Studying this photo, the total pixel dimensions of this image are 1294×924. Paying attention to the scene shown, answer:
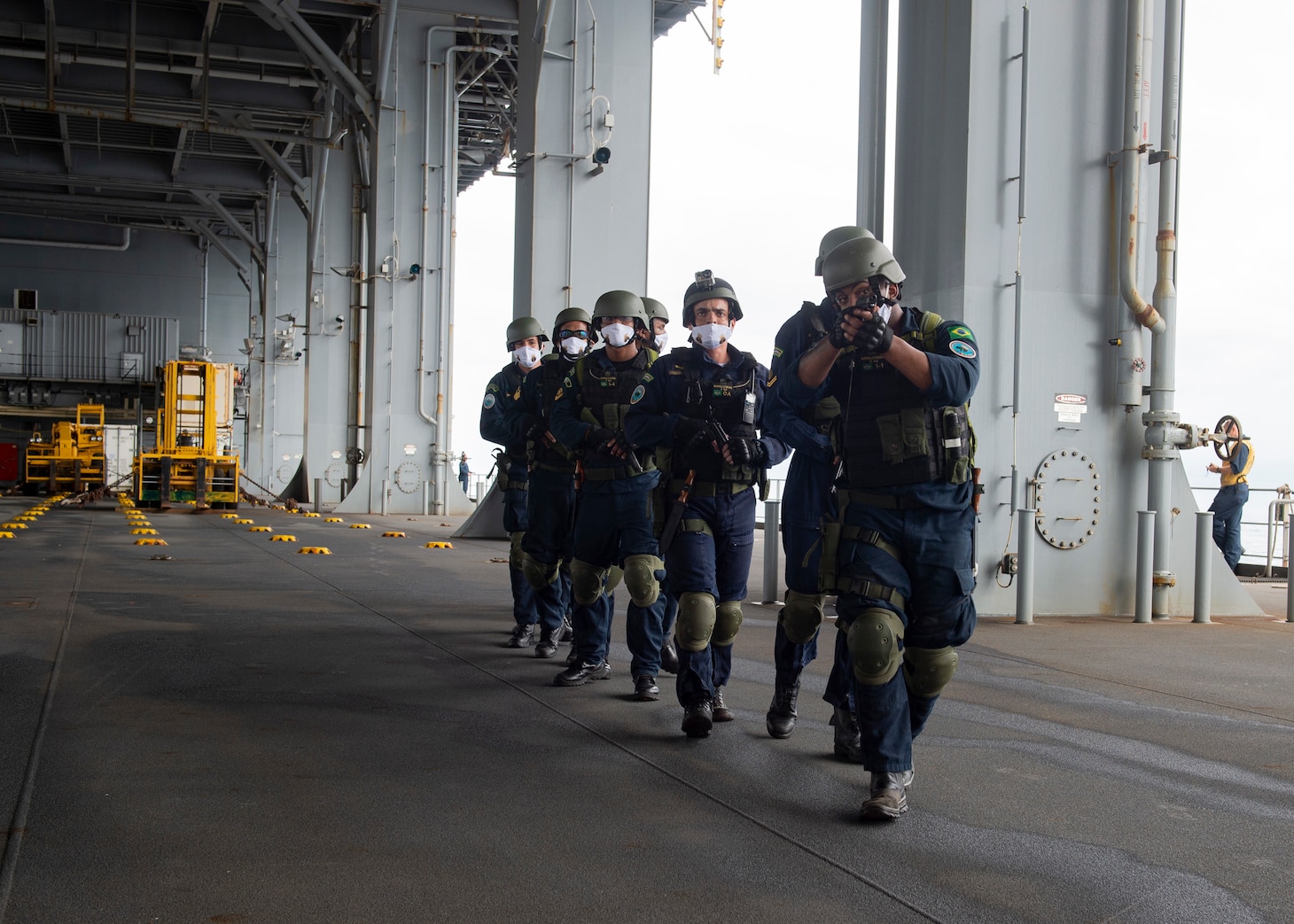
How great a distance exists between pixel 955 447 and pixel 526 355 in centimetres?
502

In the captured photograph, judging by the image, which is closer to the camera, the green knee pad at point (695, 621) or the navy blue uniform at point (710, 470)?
the green knee pad at point (695, 621)

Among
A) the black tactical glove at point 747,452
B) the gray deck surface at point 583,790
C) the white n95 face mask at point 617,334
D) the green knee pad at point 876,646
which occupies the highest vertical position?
the white n95 face mask at point 617,334

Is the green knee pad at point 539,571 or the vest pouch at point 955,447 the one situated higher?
the vest pouch at point 955,447

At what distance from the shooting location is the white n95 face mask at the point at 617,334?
6.58m

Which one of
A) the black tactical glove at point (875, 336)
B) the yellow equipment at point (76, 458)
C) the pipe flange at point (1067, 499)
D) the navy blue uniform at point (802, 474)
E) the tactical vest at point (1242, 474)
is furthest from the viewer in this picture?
the yellow equipment at point (76, 458)

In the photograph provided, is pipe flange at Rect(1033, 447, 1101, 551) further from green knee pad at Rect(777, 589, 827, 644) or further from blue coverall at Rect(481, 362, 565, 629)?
green knee pad at Rect(777, 589, 827, 644)

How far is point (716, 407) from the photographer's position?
579 centimetres

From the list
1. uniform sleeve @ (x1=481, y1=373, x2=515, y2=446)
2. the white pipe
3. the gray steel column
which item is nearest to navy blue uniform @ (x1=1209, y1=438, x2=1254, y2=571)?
the white pipe

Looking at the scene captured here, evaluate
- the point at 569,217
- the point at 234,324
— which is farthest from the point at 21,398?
the point at 569,217

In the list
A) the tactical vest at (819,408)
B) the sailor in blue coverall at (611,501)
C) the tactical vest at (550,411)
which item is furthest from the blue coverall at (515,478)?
the tactical vest at (819,408)

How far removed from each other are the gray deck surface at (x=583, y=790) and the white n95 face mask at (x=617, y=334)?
6.51 ft

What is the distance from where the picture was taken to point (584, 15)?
54.8 ft

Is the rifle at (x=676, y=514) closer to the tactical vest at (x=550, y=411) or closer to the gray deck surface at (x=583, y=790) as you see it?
the gray deck surface at (x=583, y=790)

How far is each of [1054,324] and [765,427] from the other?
227 inches
